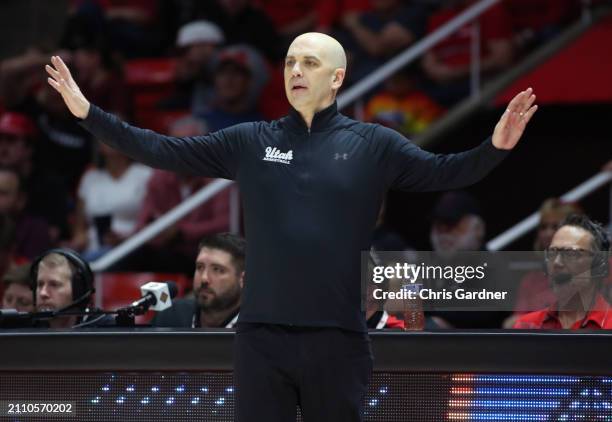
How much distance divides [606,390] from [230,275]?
6.58 ft

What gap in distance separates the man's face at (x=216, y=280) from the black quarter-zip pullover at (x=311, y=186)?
5.91 ft

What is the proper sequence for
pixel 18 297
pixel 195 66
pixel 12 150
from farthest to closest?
pixel 195 66
pixel 12 150
pixel 18 297

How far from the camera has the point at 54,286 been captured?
5.64 m

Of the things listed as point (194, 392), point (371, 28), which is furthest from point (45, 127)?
point (194, 392)

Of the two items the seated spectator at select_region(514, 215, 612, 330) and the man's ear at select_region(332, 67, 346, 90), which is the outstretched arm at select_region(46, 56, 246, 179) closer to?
the man's ear at select_region(332, 67, 346, 90)

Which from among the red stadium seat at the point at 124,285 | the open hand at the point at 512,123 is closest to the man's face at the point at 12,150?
the red stadium seat at the point at 124,285

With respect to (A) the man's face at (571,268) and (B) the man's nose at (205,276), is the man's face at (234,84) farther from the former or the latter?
(A) the man's face at (571,268)

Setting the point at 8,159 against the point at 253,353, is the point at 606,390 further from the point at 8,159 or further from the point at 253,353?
the point at 8,159

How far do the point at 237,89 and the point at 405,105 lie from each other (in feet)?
3.61

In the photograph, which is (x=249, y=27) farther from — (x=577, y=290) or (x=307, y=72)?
(x=307, y=72)

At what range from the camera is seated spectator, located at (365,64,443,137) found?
8570 millimetres

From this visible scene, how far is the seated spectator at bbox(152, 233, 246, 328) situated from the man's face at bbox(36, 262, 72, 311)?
45 centimetres

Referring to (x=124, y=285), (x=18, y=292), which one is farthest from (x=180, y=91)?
(x=18, y=292)

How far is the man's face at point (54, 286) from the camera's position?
5.61 meters
